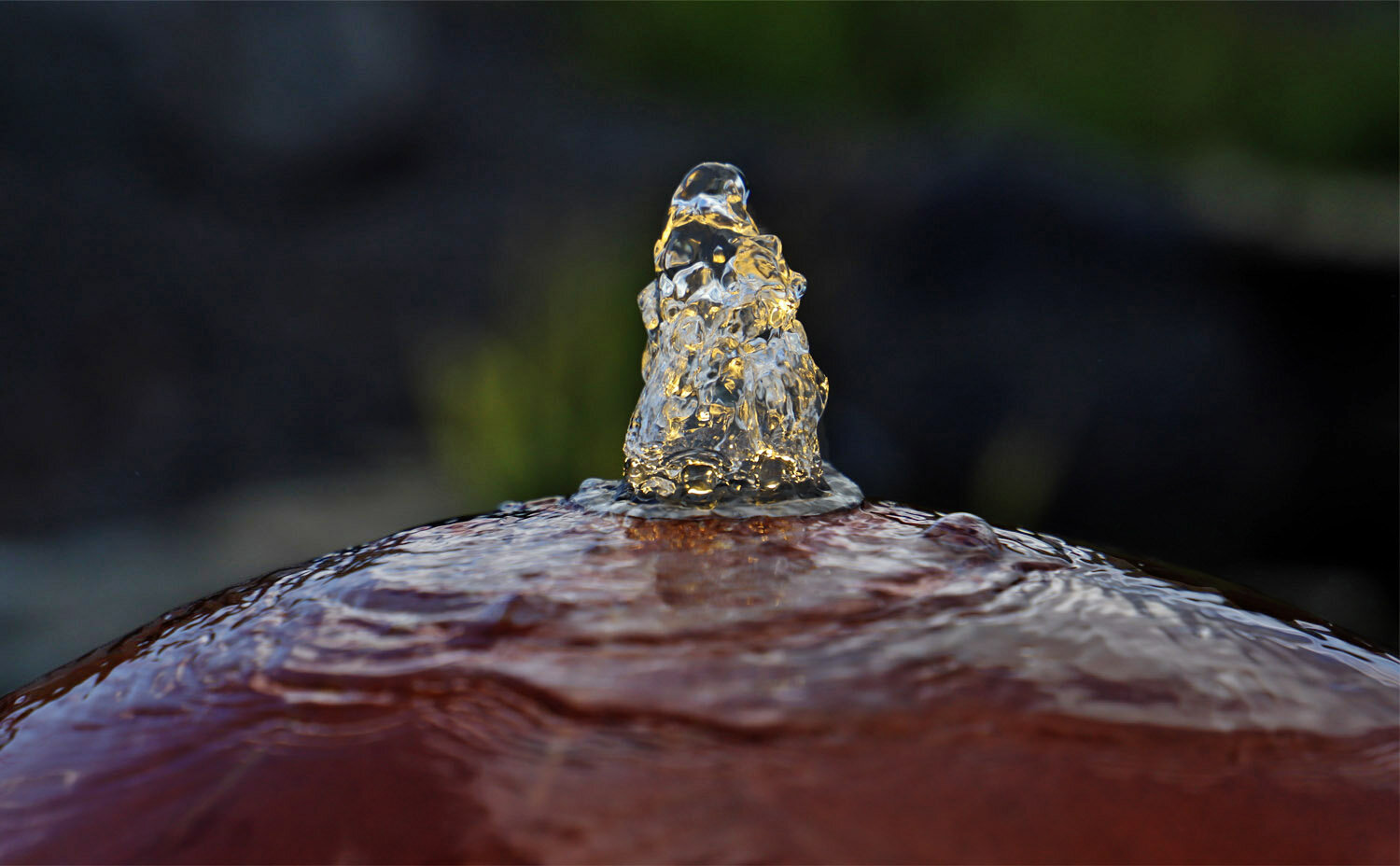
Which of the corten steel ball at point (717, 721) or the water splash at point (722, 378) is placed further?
the water splash at point (722, 378)

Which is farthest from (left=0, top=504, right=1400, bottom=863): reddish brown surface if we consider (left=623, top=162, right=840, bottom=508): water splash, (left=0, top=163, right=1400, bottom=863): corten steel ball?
(left=623, top=162, right=840, bottom=508): water splash

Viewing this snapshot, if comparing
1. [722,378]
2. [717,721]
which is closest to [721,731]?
[717,721]

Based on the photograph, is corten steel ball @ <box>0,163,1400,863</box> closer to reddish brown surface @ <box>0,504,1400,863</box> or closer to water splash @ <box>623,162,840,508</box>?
reddish brown surface @ <box>0,504,1400,863</box>

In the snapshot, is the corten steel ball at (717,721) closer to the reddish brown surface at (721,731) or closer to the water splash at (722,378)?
the reddish brown surface at (721,731)

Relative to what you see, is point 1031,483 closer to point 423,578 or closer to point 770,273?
point 770,273

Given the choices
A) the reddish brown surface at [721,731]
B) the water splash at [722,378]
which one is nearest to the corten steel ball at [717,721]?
the reddish brown surface at [721,731]

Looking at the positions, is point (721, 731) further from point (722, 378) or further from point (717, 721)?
point (722, 378)

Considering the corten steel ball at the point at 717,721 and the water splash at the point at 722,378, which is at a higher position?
the water splash at the point at 722,378
